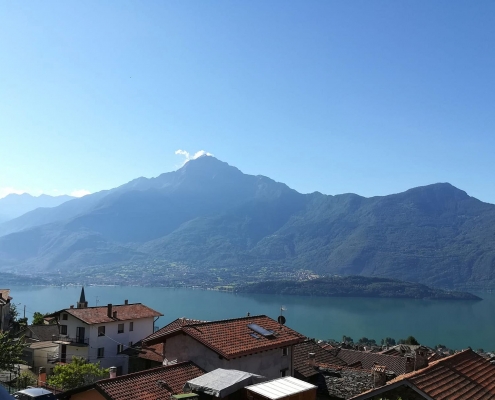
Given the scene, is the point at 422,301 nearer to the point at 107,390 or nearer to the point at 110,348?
the point at 110,348

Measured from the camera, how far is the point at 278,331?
685 inches

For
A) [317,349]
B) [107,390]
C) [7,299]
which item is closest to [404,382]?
[107,390]

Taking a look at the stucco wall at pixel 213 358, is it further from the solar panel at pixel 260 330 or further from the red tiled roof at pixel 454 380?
the red tiled roof at pixel 454 380

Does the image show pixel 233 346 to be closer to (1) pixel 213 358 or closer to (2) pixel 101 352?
(1) pixel 213 358

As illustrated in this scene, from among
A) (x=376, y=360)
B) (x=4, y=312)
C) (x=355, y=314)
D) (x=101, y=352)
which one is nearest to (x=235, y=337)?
(x=101, y=352)

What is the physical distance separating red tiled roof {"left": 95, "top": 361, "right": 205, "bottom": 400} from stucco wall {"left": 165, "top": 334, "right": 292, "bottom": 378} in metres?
0.58

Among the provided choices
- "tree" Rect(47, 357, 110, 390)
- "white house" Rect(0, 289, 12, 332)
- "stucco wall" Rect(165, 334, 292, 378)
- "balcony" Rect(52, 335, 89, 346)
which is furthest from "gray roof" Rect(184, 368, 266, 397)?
"white house" Rect(0, 289, 12, 332)

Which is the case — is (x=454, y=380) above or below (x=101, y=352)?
above

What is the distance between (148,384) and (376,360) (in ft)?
80.9

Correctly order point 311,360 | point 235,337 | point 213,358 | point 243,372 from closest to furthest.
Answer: point 243,372
point 213,358
point 235,337
point 311,360

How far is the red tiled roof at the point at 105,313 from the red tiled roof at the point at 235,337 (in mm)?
15165

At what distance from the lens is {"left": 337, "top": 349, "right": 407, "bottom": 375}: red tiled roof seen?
1214 inches

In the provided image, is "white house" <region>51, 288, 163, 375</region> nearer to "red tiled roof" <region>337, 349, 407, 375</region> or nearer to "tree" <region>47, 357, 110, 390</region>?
"tree" <region>47, 357, 110, 390</region>

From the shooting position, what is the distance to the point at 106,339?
3009 cm
